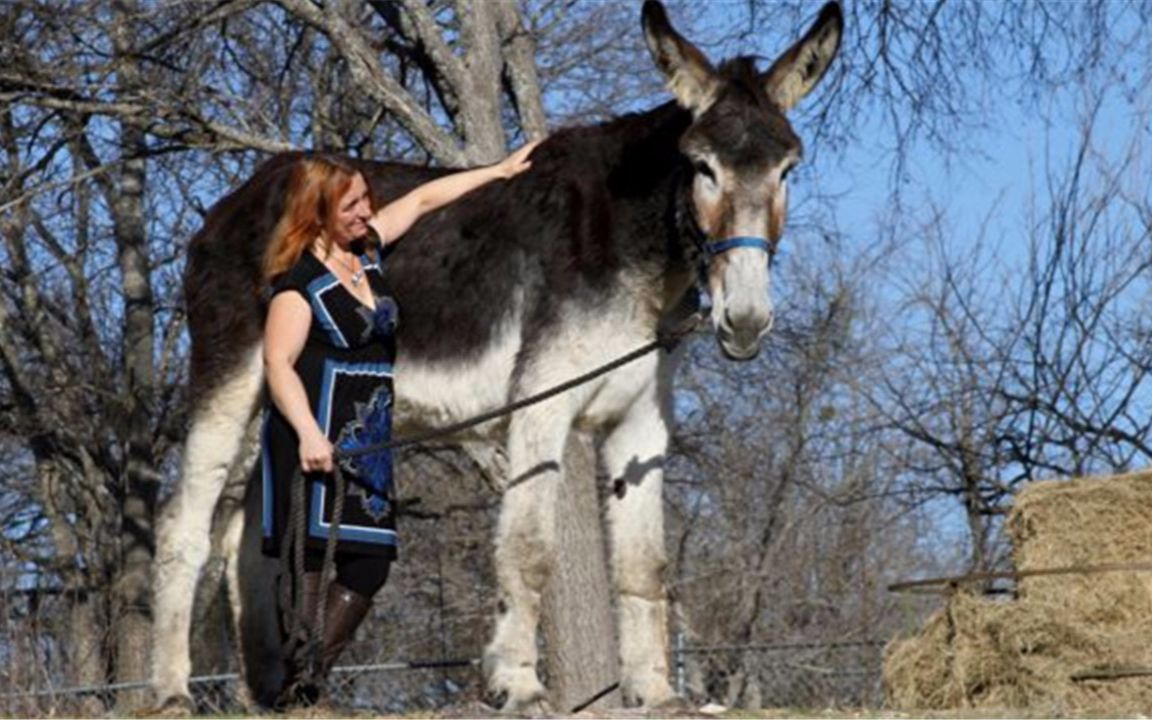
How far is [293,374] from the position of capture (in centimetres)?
878

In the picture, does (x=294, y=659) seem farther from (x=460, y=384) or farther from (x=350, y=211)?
(x=350, y=211)

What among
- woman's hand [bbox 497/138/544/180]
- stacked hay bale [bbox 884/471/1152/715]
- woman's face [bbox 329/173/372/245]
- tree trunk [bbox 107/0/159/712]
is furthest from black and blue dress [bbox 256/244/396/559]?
tree trunk [bbox 107/0/159/712]

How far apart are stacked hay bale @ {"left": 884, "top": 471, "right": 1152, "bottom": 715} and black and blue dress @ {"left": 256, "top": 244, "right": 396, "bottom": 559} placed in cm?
381

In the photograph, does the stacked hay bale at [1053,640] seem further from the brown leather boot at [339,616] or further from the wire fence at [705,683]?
the brown leather boot at [339,616]

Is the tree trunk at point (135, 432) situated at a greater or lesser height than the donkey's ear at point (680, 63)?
greater

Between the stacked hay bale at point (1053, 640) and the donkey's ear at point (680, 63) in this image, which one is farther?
the stacked hay bale at point (1053, 640)

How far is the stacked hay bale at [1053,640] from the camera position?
12.1 metres

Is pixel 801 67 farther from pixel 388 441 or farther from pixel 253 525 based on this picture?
pixel 253 525

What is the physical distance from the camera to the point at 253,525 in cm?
1005

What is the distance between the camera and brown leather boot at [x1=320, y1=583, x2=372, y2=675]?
8852 mm

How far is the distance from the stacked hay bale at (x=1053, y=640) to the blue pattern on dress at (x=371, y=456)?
12.4 feet

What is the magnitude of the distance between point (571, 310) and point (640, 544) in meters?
0.96

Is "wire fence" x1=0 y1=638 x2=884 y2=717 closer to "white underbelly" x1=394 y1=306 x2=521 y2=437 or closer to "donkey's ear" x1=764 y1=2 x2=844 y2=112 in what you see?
"white underbelly" x1=394 y1=306 x2=521 y2=437

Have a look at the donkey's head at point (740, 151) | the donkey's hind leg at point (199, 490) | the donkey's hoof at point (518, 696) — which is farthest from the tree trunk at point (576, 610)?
the donkey's hoof at point (518, 696)
